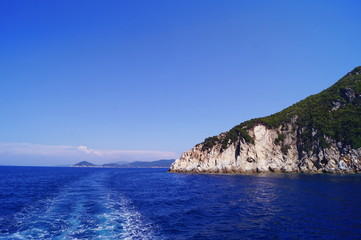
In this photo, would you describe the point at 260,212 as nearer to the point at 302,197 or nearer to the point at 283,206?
the point at 283,206

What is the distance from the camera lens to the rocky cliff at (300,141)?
81875 mm

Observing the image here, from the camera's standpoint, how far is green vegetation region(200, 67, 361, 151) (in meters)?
A: 82.4

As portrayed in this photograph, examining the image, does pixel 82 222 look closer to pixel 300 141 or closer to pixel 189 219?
pixel 189 219

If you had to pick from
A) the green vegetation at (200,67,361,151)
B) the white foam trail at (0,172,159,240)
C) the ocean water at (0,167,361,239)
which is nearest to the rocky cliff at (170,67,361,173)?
the green vegetation at (200,67,361,151)

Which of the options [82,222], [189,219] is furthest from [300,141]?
[82,222]

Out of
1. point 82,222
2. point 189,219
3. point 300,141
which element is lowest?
point 189,219

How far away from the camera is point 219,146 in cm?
10762

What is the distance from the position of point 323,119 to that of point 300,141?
1293 centimetres

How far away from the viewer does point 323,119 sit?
297ft

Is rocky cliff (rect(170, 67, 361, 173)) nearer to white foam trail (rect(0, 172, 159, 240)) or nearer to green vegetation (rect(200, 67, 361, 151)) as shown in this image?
green vegetation (rect(200, 67, 361, 151))

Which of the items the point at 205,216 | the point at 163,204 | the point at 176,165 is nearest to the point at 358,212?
the point at 205,216

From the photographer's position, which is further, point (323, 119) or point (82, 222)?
point (323, 119)

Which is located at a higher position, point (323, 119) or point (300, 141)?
point (323, 119)

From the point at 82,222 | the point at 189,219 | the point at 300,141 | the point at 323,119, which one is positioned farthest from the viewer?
the point at 300,141
